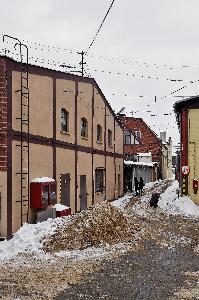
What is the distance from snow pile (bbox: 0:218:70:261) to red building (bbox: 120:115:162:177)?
1459 inches

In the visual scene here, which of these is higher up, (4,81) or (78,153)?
(4,81)

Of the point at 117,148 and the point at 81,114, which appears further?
the point at 117,148

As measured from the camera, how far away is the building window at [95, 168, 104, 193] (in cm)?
2428

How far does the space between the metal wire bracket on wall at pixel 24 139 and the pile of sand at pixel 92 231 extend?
228 cm

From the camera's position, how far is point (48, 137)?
56.0 feet

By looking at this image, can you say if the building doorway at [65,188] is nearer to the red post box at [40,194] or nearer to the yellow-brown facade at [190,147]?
the red post box at [40,194]

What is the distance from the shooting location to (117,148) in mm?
31078

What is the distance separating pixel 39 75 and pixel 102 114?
30.6 feet

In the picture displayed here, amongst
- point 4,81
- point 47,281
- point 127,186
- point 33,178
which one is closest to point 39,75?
point 4,81

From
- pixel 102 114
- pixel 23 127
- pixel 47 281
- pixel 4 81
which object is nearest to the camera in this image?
pixel 47 281

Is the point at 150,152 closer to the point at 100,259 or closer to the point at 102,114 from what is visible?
the point at 102,114

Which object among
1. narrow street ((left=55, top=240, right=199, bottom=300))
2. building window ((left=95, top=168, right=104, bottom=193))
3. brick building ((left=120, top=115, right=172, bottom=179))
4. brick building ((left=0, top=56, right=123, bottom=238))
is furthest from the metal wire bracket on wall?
brick building ((left=120, top=115, right=172, bottom=179))

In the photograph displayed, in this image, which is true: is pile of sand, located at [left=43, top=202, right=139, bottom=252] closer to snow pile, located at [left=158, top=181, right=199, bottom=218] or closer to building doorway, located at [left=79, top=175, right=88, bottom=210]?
snow pile, located at [left=158, top=181, right=199, bottom=218]

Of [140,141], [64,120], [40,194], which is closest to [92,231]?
[40,194]
